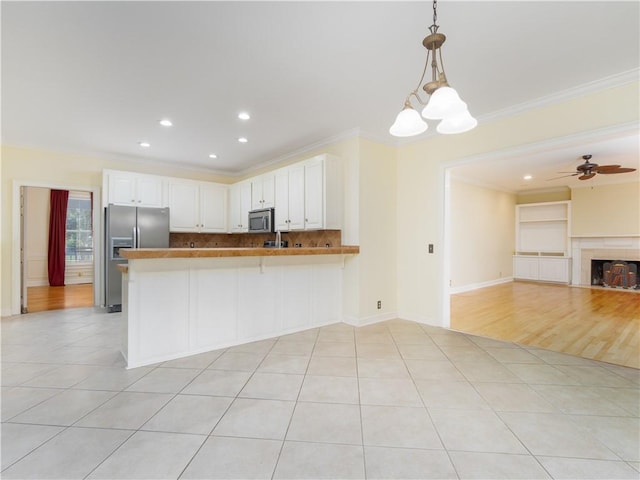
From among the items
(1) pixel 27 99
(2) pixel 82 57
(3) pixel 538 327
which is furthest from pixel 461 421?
(1) pixel 27 99

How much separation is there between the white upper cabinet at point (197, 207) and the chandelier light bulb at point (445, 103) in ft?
16.8

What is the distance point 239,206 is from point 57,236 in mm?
5235

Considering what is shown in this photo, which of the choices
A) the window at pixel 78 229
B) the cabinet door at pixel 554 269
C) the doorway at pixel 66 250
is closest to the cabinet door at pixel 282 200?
the doorway at pixel 66 250

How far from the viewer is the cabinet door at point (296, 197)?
4.44 m

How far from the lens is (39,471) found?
4.78ft

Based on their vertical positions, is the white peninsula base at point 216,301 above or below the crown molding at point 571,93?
below

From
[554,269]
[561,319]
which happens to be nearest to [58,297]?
[561,319]

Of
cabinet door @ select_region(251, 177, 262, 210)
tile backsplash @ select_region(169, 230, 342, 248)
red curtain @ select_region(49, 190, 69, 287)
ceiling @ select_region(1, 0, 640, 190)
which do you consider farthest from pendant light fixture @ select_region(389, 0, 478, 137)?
red curtain @ select_region(49, 190, 69, 287)

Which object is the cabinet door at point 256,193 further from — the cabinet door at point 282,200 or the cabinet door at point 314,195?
the cabinet door at point 314,195

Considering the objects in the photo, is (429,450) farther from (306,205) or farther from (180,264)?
(306,205)

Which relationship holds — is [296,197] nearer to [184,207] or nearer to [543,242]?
[184,207]

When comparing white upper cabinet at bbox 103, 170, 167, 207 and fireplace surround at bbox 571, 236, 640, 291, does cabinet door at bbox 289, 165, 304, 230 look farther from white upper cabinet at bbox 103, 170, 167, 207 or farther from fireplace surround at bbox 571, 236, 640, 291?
fireplace surround at bbox 571, 236, 640, 291

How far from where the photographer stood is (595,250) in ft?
25.3

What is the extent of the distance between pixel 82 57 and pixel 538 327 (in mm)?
5757
